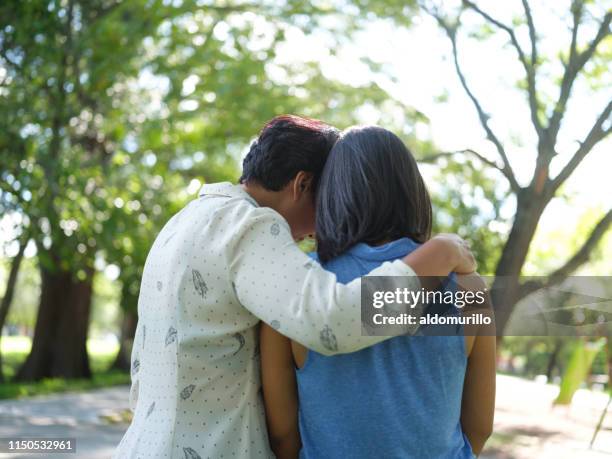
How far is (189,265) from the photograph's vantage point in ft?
6.31

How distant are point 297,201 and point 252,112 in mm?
11193

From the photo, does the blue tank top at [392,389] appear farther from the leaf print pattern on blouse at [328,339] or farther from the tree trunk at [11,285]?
the tree trunk at [11,285]

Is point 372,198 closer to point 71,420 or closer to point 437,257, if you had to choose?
point 437,257

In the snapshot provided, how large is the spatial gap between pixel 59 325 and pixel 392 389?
53.5ft

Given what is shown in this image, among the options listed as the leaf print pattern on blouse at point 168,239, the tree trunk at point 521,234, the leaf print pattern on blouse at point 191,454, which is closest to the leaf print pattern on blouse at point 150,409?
the leaf print pattern on blouse at point 191,454

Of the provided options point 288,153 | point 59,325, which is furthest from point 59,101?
point 288,153

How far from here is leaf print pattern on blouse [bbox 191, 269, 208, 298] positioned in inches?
75.2

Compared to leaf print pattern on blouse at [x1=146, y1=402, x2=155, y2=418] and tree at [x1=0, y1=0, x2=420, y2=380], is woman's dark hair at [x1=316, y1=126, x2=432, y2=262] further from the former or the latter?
tree at [x1=0, y1=0, x2=420, y2=380]

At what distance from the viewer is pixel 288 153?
214cm

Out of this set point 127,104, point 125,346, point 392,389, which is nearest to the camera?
point 392,389

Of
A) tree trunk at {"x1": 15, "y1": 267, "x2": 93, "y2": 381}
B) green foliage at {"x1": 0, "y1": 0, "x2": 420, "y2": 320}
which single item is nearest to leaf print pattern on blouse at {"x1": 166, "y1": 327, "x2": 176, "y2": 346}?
green foliage at {"x1": 0, "y1": 0, "x2": 420, "y2": 320}

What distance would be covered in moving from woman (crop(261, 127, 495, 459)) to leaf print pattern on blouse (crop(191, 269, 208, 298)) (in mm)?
169

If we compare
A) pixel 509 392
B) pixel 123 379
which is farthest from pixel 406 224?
pixel 123 379

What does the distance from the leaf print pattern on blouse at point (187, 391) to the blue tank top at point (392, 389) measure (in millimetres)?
283
